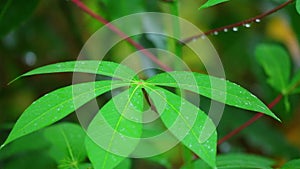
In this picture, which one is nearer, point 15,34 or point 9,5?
point 9,5

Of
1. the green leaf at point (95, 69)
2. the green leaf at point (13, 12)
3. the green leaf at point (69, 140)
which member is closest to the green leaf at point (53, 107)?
the green leaf at point (95, 69)

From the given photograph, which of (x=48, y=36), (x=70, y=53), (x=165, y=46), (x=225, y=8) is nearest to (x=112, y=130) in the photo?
(x=165, y=46)

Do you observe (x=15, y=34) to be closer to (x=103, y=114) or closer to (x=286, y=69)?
(x=286, y=69)

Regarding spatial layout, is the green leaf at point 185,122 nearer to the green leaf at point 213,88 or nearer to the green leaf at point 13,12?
the green leaf at point 213,88

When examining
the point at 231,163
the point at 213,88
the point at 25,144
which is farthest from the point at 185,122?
the point at 25,144

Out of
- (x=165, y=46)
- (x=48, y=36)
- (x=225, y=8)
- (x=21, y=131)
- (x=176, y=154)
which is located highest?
(x=225, y=8)

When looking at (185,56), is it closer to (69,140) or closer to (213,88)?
(69,140)

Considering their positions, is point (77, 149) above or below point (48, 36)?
below

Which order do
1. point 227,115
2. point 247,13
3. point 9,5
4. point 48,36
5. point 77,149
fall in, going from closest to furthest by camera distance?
point 77,149
point 9,5
point 227,115
point 48,36
point 247,13
